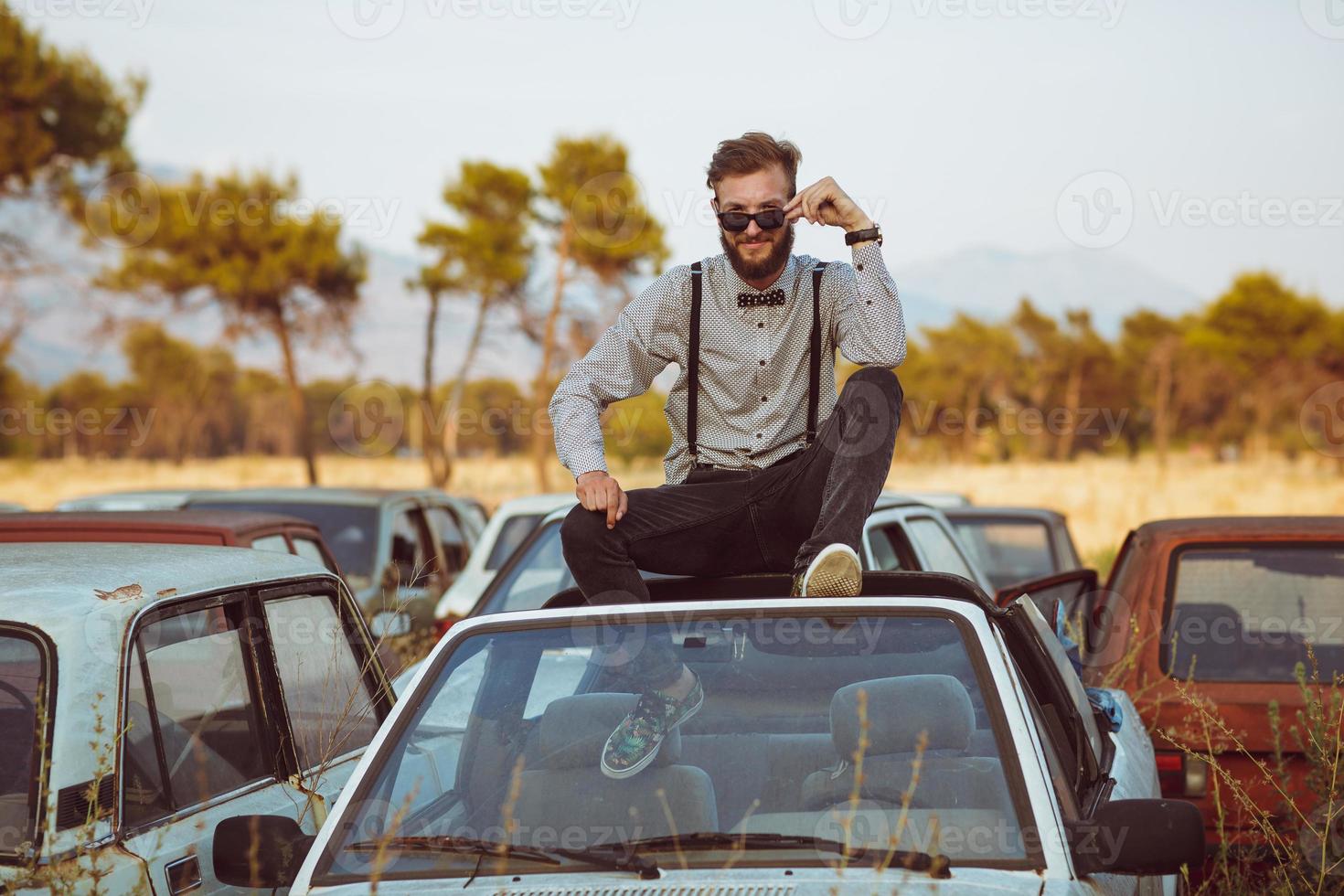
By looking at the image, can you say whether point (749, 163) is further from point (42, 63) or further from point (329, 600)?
point (42, 63)

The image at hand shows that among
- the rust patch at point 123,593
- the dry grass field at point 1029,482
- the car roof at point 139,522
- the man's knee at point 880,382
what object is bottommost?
the dry grass field at point 1029,482

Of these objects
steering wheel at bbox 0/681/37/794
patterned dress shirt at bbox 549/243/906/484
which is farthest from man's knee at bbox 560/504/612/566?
steering wheel at bbox 0/681/37/794

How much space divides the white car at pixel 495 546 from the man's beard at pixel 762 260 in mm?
4205

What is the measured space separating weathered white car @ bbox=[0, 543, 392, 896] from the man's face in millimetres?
1561

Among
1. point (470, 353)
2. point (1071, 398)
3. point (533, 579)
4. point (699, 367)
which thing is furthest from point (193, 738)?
point (1071, 398)

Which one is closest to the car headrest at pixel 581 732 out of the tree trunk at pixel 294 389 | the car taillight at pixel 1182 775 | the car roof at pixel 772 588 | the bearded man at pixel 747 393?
the car roof at pixel 772 588

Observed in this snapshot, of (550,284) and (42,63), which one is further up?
(42,63)

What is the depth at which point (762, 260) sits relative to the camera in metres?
4.24

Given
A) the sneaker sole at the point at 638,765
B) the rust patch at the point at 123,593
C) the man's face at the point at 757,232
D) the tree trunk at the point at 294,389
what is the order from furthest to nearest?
the tree trunk at the point at 294,389, the man's face at the point at 757,232, the rust patch at the point at 123,593, the sneaker sole at the point at 638,765

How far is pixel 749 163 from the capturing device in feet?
14.1

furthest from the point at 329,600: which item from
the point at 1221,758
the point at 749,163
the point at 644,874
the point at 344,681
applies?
the point at 1221,758

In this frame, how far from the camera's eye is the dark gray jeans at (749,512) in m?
3.87

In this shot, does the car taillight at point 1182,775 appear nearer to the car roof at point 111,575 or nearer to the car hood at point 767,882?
the car hood at point 767,882

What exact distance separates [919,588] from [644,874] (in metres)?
1.25
